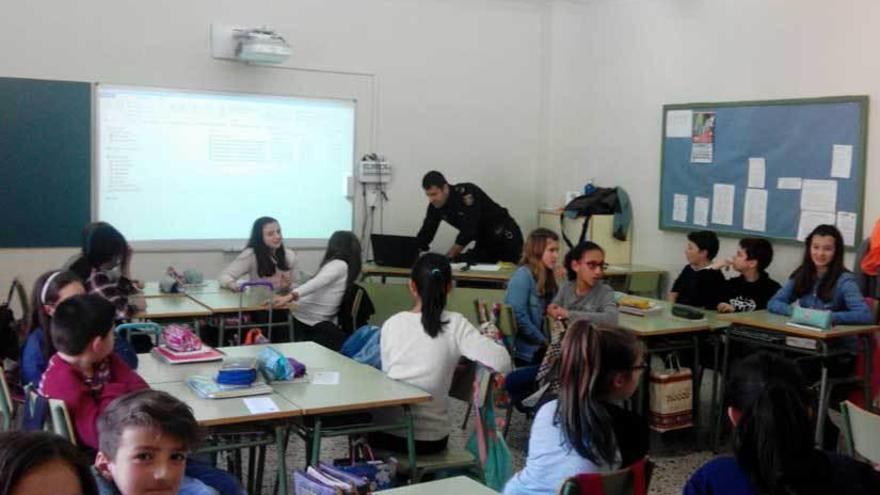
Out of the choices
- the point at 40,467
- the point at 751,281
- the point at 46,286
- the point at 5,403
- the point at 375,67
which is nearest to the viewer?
the point at 40,467

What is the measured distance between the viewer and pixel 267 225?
20.4 feet

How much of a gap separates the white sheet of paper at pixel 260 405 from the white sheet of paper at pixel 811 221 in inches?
177

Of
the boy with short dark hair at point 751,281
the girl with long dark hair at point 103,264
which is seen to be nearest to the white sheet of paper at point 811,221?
the boy with short dark hair at point 751,281

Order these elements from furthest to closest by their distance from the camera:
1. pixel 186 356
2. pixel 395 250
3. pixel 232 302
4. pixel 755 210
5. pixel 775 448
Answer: pixel 395 250
pixel 755 210
pixel 232 302
pixel 186 356
pixel 775 448

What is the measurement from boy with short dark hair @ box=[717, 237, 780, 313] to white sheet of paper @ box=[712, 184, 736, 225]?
1.09m

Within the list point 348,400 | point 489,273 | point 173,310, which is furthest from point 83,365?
point 489,273

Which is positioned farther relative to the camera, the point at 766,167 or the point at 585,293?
the point at 766,167

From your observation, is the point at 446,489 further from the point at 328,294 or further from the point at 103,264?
the point at 328,294

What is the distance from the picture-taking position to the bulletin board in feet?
20.1

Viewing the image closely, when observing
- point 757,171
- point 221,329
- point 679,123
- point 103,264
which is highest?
point 679,123

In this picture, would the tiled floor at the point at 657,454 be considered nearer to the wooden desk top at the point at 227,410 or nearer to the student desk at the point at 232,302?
the student desk at the point at 232,302

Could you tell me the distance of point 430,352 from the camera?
3.62 metres

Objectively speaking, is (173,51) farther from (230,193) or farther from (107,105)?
(230,193)

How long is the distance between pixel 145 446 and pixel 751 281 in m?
4.70
